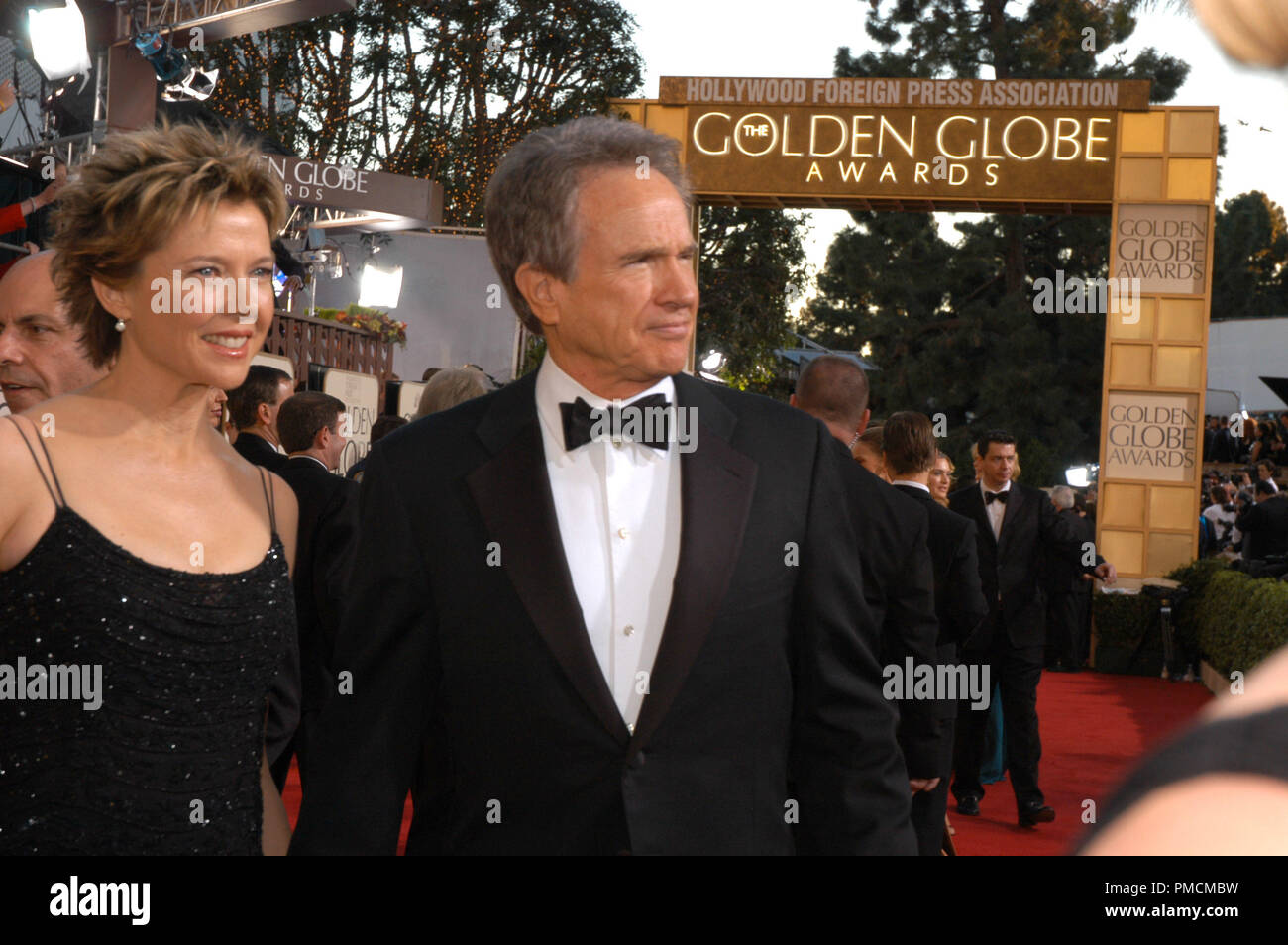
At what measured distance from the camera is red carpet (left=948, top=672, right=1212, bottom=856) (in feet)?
23.9

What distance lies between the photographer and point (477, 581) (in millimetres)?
2137

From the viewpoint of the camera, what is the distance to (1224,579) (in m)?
12.1

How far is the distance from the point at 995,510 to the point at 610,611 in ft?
20.5

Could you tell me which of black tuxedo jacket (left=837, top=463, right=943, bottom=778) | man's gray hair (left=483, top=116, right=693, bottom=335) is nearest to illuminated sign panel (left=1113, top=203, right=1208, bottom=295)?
black tuxedo jacket (left=837, top=463, right=943, bottom=778)

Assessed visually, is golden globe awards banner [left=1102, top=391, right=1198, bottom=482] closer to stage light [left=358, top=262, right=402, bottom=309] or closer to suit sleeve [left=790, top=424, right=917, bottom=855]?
stage light [left=358, top=262, right=402, bottom=309]

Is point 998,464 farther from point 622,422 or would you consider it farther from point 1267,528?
point 1267,528

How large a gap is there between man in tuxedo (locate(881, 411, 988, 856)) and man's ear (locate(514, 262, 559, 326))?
3.43 m

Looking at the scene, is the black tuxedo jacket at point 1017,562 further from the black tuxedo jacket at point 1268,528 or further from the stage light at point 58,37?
the black tuxedo jacket at point 1268,528

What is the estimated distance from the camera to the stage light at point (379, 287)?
19.4 metres

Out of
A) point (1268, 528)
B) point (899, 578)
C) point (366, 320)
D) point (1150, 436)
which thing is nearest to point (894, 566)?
point (899, 578)

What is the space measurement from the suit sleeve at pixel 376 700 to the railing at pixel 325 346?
33.6 ft

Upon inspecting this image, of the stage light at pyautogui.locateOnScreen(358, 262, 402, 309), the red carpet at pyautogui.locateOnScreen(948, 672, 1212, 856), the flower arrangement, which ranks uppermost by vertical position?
the stage light at pyautogui.locateOnScreen(358, 262, 402, 309)

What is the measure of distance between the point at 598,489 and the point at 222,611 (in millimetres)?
661
